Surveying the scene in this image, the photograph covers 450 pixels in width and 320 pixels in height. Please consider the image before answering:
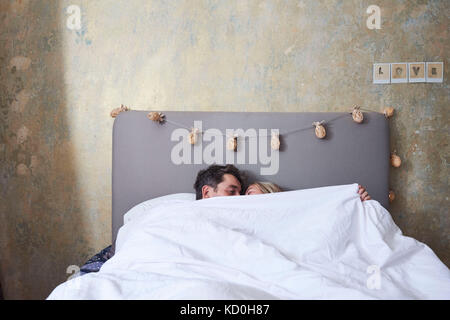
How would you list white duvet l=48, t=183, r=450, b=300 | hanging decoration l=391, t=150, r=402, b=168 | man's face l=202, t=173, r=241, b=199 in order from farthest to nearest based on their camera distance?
1. hanging decoration l=391, t=150, r=402, b=168
2. man's face l=202, t=173, r=241, b=199
3. white duvet l=48, t=183, r=450, b=300

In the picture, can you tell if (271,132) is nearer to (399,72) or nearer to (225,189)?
(225,189)

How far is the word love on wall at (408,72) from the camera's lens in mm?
1894

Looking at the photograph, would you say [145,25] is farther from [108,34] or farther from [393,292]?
[393,292]

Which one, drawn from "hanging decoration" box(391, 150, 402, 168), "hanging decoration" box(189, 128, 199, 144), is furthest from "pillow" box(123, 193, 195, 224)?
"hanging decoration" box(391, 150, 402, 168)

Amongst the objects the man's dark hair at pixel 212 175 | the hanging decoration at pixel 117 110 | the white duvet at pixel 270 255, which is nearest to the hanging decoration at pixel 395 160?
the white duvet at pixel 270 255

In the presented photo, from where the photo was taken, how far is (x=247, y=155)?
5.79ft

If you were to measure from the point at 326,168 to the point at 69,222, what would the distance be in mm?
1543

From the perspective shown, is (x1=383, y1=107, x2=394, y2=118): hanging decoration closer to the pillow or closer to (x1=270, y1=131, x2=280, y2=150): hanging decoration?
(x1=270, y1=131, x2=280, y2=150): hanging decoration

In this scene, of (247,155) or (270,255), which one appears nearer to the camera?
(270,255)

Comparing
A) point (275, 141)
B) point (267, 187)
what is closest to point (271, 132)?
point (275, 141)

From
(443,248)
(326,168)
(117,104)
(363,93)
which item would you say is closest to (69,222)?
(117,104)

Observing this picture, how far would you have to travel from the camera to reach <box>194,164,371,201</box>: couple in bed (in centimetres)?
162

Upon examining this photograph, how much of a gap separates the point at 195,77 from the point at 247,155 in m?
0.57

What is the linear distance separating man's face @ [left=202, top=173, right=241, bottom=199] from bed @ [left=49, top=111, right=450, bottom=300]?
12cm
